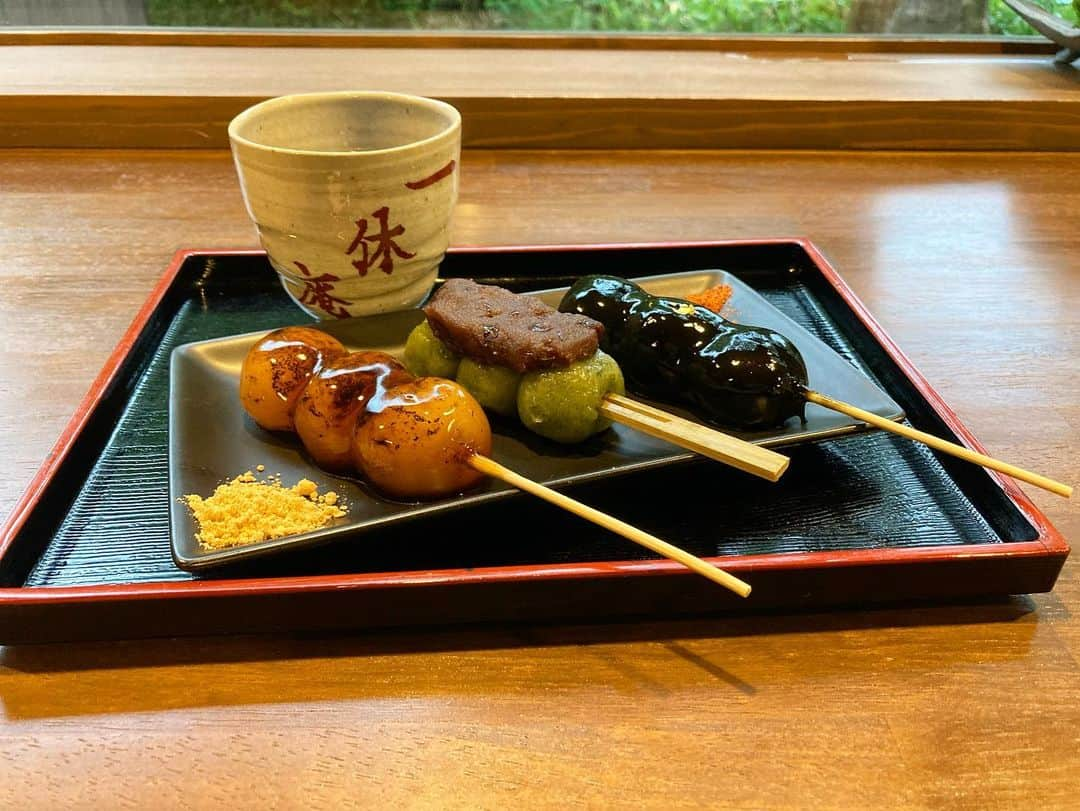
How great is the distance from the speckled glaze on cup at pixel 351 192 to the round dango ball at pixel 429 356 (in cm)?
20

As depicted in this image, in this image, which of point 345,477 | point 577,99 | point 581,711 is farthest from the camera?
point 577,99

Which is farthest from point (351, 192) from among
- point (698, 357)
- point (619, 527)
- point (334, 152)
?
point (619, 527)

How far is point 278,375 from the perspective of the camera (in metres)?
1.09

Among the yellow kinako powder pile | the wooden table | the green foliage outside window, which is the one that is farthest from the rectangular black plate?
the green foliage outside window

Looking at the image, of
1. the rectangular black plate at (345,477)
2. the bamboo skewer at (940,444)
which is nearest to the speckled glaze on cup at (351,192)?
the rectangular black plate at (345,477)

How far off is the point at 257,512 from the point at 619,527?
40cm

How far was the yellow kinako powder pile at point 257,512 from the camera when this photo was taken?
911mm

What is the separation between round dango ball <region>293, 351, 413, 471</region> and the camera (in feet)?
3.38

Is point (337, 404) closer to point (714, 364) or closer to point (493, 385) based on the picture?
point (493, 385)

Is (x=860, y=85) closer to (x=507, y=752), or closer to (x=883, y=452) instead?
(x=883, y=452)

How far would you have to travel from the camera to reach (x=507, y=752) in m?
0.78

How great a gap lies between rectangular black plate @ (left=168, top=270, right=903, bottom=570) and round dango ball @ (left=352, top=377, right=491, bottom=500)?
0.02 metres

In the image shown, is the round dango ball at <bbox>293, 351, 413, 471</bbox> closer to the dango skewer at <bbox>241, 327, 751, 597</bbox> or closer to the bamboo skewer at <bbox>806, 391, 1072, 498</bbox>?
the dango skewer at <bbox>241, 327, 751, 597</bbox>

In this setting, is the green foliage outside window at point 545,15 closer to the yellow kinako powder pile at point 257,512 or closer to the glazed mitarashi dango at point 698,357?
the glazed mitarashi dango at point 698,357
